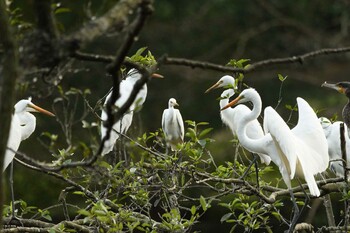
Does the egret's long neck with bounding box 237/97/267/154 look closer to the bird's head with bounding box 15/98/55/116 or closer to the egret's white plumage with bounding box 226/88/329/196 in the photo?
the egret's white plumage with bounding box 226/88/329/196

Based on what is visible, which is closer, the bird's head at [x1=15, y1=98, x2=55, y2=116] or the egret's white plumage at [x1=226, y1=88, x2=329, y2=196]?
the egret's white plumage at [x1=226, y1=88, x2=329, y2=196]

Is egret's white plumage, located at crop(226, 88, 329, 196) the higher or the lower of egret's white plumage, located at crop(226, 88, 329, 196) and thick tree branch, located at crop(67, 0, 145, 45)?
the lower

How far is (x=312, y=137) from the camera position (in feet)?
9.39

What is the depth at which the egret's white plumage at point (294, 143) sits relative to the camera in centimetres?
276

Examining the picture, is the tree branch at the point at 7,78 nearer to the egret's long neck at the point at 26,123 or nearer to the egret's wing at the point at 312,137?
the egret's wing at the point at 312,137

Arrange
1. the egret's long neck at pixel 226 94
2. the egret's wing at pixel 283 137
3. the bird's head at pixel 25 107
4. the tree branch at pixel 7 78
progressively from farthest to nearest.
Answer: the bird's head at pixel 25 107, the egret's wing at pixel 283 137, the egret's long neck at pixel 226 94, the tree branch at pixel 7 78

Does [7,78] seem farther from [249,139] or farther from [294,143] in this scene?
[249,139]

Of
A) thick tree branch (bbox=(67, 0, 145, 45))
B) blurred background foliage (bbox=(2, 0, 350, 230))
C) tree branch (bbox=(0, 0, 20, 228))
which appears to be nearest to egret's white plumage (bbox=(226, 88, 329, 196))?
thick tree branch (bbox=(67, 0, 145, 45))

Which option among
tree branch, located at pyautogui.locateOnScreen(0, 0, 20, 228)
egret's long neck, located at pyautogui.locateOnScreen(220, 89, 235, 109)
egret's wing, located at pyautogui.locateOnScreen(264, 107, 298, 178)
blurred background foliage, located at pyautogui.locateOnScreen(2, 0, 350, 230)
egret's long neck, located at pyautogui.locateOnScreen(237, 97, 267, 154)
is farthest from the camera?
blurred background foliage, located at pyautogui.locateOnScreen(2, 0, 350, 230)

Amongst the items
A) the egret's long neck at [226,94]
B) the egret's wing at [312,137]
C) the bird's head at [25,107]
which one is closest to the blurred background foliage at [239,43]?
the bird's head at [25,107]

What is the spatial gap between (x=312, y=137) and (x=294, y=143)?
0.33 ft

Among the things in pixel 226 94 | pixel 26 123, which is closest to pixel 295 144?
pixel 226 94

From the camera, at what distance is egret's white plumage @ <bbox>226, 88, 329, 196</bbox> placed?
9.05 ft

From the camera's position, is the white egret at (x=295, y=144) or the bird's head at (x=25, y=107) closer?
the white egret at (x=295, y=144)
